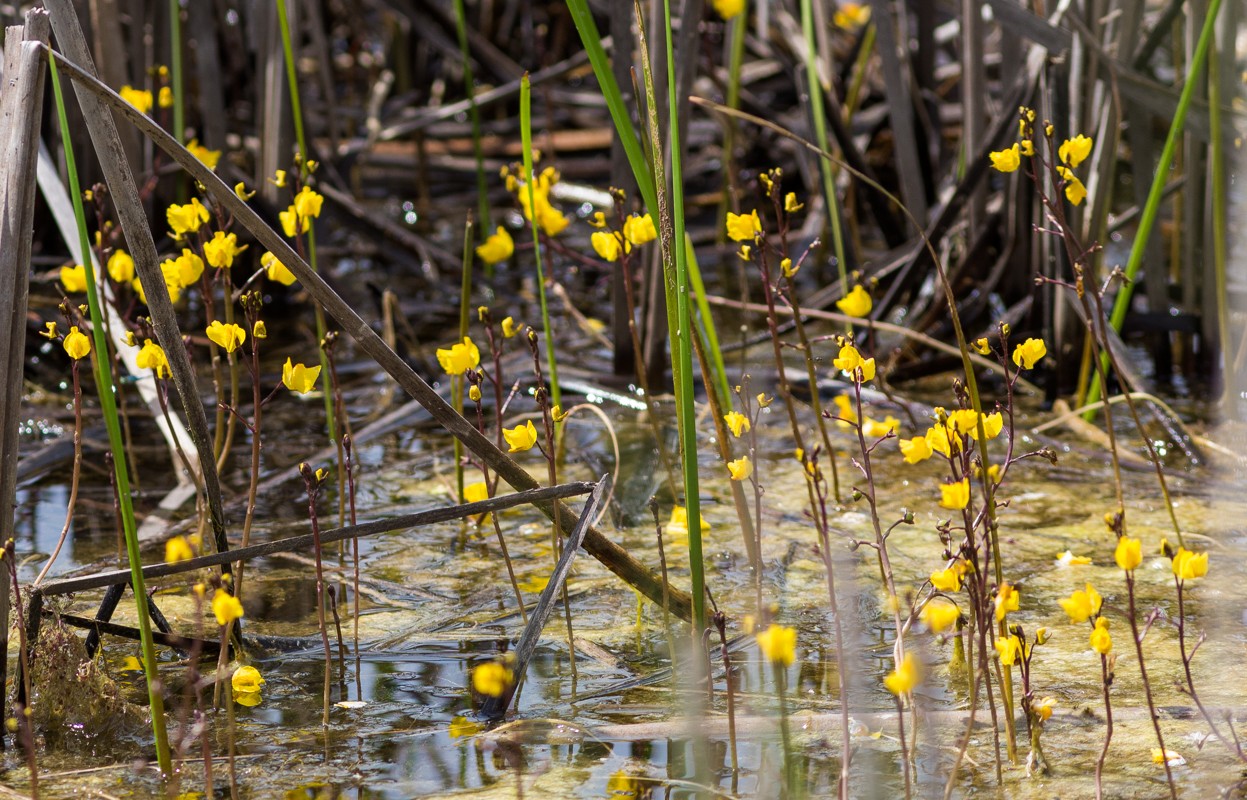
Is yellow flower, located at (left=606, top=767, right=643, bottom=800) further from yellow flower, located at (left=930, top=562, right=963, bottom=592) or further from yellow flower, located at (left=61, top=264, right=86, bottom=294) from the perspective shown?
yellow flower, located at (left=61, top=264, right=86, bottom=294)

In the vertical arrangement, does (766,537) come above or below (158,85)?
below

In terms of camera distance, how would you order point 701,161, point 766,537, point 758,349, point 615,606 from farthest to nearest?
point 701,161, point 758,349, point 766,537, point 615,606

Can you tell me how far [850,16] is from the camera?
5469 millimetres

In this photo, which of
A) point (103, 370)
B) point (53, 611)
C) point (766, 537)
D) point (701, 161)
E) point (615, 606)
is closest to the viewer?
point (103, 370)

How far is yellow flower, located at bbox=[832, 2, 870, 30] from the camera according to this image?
210 inches

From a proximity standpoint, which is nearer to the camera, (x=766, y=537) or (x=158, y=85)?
(x=766, y=537)

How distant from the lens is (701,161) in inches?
206

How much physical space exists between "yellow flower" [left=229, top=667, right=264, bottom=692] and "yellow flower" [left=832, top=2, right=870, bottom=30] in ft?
13.5

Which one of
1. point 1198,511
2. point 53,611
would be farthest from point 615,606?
point 1198,511

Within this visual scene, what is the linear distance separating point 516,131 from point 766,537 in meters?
3.51

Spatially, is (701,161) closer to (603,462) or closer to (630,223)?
(603,462)

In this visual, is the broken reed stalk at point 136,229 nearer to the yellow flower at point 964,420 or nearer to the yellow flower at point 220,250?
the yellow flower at point 220,250

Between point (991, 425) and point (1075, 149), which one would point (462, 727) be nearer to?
point (991, 425)

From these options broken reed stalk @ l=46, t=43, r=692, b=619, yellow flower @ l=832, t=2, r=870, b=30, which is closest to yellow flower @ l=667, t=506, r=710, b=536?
broken reed stalk @ l=46, t=43, r=692, b=619
